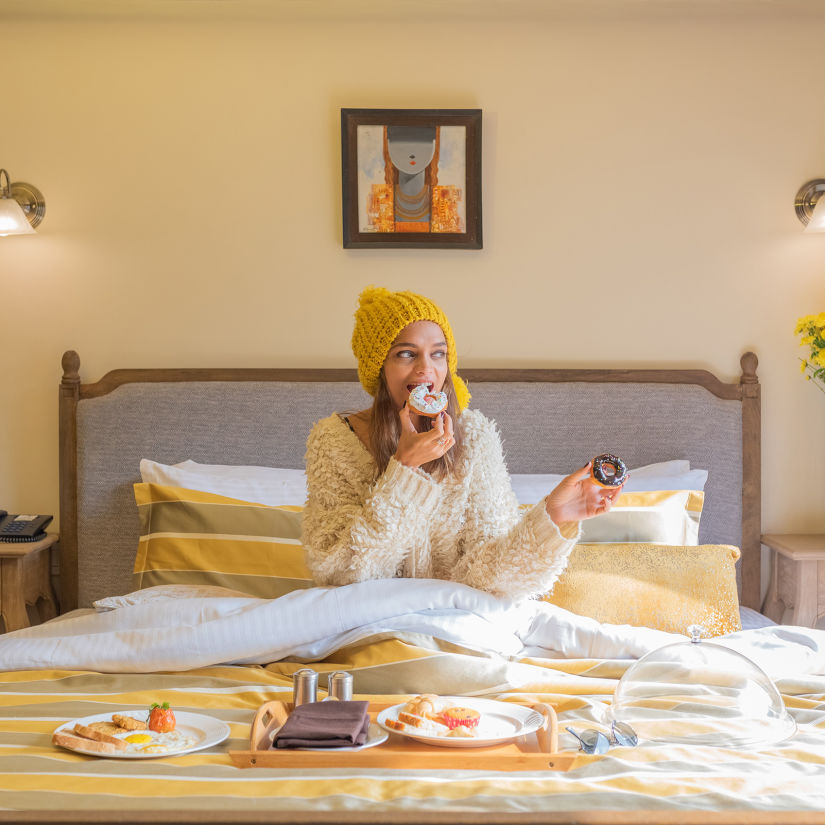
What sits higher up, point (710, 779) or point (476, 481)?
point (476, 481)

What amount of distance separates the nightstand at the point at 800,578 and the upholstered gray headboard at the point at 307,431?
0.09 metres

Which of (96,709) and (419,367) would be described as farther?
(419,367)

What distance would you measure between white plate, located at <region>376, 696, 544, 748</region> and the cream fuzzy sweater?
0.41 meters

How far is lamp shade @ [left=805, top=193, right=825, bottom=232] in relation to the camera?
3.02 meters

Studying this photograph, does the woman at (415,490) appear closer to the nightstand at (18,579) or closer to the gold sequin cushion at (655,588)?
the gold sequin cushion at (655,588)

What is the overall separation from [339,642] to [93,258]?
1.85 m

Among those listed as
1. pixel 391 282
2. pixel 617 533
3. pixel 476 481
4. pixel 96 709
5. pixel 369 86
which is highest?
pixel 369 86

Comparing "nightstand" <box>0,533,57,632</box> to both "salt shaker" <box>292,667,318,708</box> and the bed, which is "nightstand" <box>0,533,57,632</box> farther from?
"salt shaker" <box>292,667,318,708</box>

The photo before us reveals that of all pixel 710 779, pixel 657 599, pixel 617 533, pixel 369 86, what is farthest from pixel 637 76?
pixel 710 779

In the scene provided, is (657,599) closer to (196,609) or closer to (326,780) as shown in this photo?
(196,609)

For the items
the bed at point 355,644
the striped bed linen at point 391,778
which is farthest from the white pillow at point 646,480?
the striped bed linen at point 391,778

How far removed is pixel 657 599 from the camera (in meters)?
2.35

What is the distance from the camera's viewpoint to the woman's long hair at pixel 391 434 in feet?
7.11

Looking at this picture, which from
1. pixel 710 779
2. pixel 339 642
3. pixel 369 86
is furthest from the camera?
pixel 369 86
